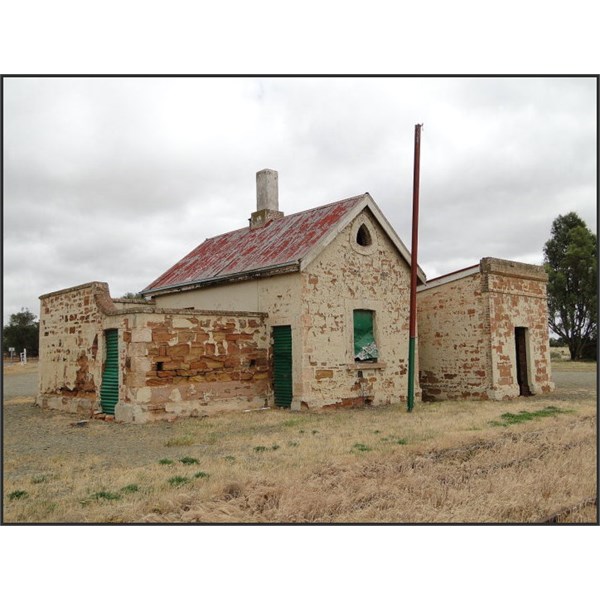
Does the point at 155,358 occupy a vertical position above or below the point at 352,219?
below

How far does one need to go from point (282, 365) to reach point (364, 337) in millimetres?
2540

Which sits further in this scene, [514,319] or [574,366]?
[574,366]

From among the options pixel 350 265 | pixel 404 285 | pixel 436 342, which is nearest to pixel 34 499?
pixel 350 265

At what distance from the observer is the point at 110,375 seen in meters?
13.3

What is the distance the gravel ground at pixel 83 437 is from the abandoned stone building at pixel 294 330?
2.31 feet

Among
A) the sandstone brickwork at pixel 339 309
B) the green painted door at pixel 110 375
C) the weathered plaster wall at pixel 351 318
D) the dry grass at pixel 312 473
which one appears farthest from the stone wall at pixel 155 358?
the weathered plaster wall at pixel 351 318

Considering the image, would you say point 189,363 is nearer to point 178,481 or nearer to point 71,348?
point 71,348

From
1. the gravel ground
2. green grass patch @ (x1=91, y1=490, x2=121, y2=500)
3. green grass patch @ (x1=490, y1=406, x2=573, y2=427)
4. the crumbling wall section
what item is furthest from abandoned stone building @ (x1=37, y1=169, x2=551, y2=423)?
green grass patch @ (x1=91, y1=490, x2=121, y2=500)

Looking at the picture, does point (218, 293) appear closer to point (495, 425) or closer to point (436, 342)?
point (436, 342)

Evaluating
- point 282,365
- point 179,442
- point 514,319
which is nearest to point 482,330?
point 514,319

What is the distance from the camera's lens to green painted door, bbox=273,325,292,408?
1433 centimetres

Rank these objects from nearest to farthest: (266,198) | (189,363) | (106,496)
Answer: (106,496), (189,363), (266,198)

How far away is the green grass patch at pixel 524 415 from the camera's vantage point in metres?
11.2

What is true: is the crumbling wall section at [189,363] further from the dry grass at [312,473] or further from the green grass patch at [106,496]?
the green grass patch at [106,496]
